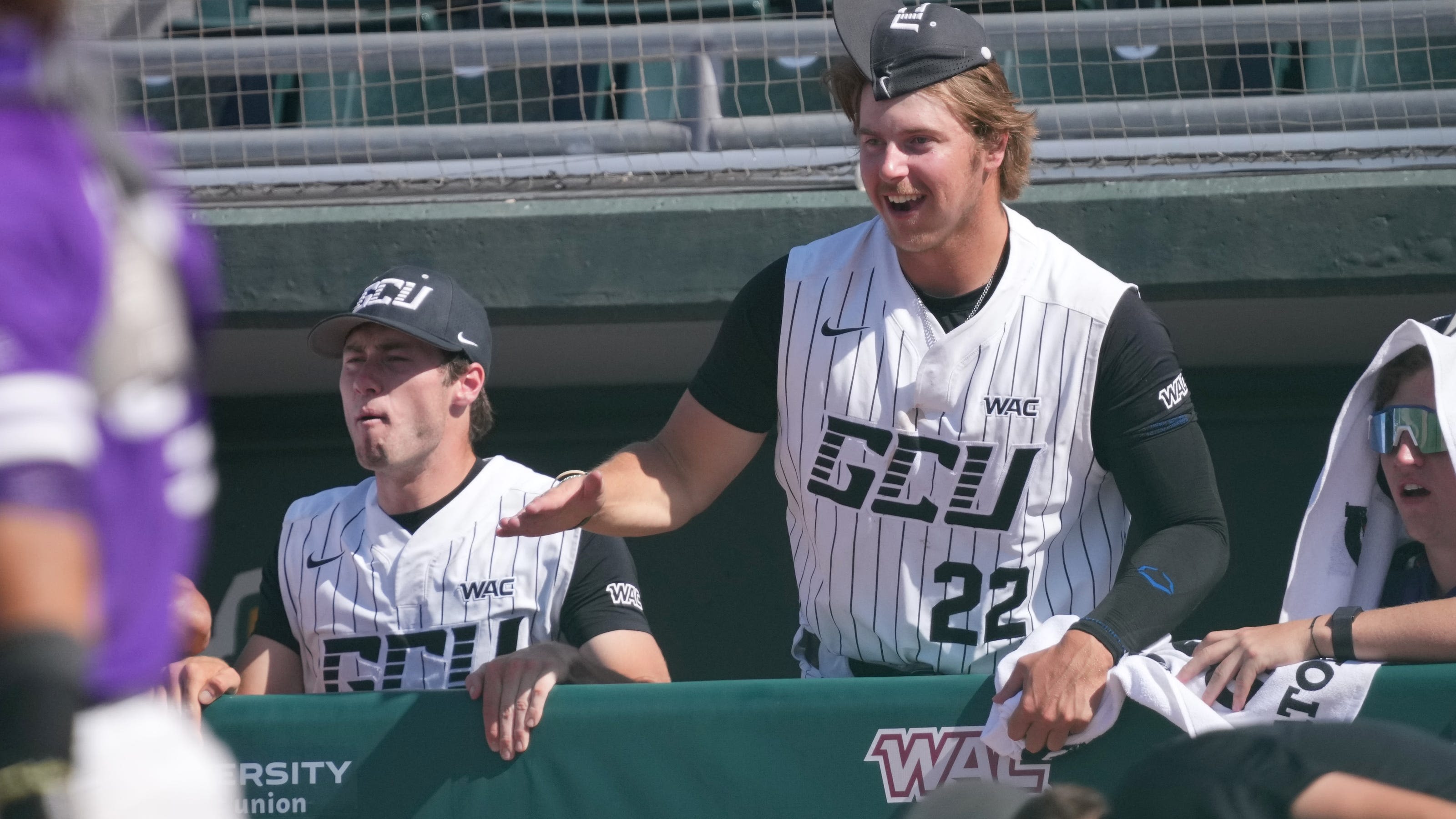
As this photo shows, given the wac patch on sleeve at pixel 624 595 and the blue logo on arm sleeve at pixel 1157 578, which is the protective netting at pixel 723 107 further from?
the blue logo on arm sleeve at pixel 1157 578

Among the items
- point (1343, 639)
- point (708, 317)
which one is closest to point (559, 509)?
point (1343, 639)

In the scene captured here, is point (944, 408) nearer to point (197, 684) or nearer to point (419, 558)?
point (419, 558)

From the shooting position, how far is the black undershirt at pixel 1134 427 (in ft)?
7.91

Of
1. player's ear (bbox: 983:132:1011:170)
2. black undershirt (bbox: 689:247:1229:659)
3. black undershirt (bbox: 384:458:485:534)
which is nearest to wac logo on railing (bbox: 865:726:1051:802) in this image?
black undershirt (bbox: 689:247:1229:659)

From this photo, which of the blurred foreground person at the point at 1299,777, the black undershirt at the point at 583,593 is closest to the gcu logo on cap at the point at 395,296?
the black undershirt at the point at 583,593

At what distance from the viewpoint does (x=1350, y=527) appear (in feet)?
8.98

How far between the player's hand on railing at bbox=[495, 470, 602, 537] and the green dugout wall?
1.77 m

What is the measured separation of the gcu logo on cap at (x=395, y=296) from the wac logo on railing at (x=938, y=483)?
3.44ft

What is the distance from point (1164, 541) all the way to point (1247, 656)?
0.24 meters

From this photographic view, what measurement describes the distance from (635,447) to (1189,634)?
2799mm

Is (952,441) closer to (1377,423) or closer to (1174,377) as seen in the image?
(1174,377)

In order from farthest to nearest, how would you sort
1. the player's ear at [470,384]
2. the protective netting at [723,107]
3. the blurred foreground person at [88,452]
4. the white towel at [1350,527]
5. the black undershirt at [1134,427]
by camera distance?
the protective netting at [723,107], the player's ear at [470,384], the white towel at [1350,527], the black undershirt at [1134,427], the blurred foreground person at [88,452]

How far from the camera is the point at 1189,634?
4965 mm

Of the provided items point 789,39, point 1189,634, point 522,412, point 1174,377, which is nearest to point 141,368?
point 1174,377
